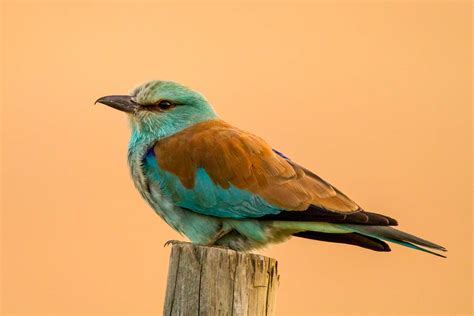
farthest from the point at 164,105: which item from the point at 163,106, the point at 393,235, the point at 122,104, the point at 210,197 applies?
the point at 393,235

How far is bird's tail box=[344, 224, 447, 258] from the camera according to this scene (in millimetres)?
4631

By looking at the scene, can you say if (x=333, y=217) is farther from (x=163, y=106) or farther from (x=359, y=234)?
(x=163, y=106)

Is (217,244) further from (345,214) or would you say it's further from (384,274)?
(384,274)

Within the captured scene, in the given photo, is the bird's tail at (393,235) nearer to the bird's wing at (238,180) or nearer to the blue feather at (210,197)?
the bird's wing at (238,180)

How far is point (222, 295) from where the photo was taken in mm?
4191

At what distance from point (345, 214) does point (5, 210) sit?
15.1 ft

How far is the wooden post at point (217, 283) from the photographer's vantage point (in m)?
4.19

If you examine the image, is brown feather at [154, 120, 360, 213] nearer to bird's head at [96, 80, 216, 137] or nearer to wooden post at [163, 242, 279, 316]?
bird's head at [96, 80, 216, 137]

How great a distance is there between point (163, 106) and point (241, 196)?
1054 millimetres

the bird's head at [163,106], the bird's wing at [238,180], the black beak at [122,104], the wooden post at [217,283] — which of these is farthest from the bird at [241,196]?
the wooden post at [217,283]

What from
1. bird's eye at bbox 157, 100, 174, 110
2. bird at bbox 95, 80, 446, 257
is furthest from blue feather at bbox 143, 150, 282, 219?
bird's eye at bbox 157, 100, 174, 110

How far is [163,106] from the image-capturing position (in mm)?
5988

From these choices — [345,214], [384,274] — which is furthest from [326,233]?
[384,274]

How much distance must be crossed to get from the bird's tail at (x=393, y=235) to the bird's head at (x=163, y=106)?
1.40 metres
